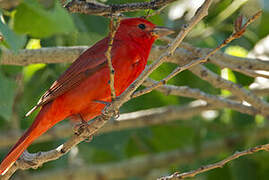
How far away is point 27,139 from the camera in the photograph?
328cm

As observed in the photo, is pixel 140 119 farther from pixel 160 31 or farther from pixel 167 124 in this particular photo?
pixel 160 31

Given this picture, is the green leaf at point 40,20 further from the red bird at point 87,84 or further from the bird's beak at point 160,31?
the bird's beak at point 160,31

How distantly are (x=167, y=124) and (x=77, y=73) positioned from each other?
198 cm

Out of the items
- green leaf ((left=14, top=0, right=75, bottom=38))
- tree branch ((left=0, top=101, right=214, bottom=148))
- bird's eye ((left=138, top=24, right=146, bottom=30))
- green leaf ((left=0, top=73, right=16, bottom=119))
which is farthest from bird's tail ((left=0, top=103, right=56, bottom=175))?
tree branch ((left=0, top=101, right=214, bottom=148))

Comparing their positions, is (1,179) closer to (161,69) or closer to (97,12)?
(97,12)

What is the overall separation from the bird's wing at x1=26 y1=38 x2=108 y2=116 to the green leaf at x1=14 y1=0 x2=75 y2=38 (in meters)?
0.39

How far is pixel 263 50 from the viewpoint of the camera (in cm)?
521

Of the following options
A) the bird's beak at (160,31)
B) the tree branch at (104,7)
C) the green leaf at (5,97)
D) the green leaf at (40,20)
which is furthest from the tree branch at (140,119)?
the tree branch at (104,7)

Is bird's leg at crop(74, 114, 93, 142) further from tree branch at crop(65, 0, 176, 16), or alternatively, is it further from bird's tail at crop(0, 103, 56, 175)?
tree branch at crop(65, 0, 176, 16)

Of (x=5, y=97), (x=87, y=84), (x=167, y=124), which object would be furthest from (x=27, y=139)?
(x=167, y=124)

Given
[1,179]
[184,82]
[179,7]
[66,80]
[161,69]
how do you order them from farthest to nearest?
[179,7] → [184,82] → [161,69] → [66,80] → [1,179]

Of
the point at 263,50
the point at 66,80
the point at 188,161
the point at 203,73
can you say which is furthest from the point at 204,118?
the point at 66,80

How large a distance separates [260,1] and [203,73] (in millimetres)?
1574

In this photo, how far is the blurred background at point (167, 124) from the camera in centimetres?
427
